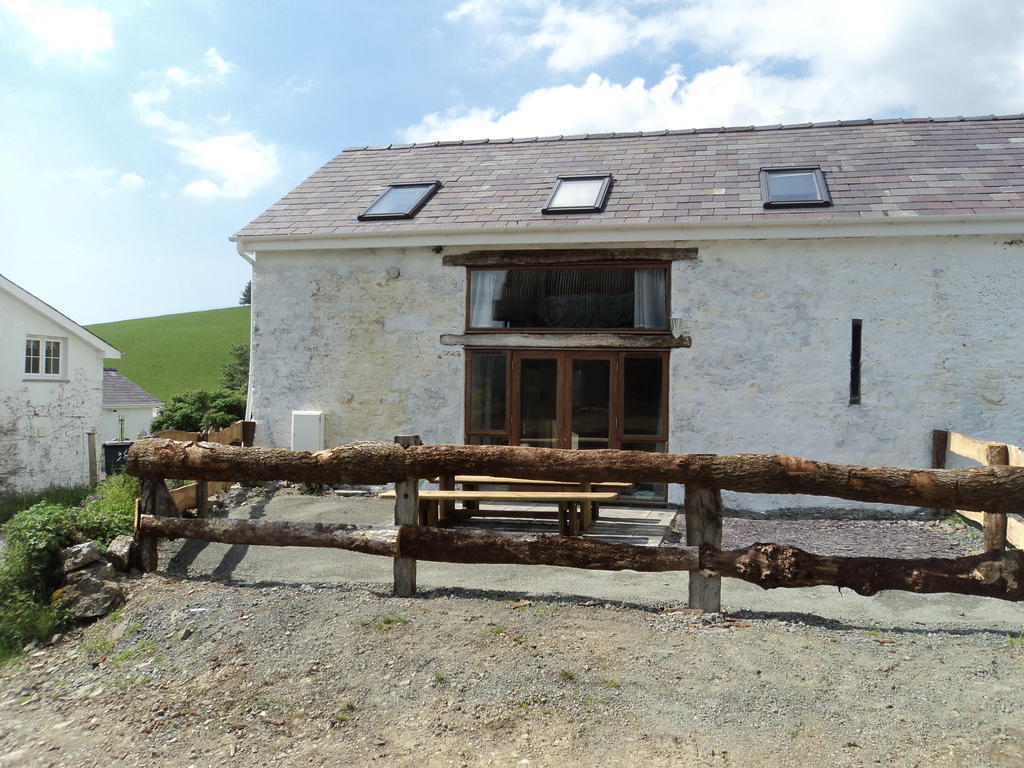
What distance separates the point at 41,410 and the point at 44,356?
1.46 meters

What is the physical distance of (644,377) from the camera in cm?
938

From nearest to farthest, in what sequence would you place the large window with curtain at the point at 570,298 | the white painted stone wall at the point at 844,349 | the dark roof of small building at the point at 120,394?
Result: the white painted stone wall at the point at 844,349 → the large window with curtain at the point at 570,298 → the dark roof of small building at the point at 120,394

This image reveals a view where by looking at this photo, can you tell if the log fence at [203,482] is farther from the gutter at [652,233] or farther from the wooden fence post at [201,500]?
the gutter at [652,233]

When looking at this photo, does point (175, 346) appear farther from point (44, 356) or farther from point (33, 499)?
point (33, 499)

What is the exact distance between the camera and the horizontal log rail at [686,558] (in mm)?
4336

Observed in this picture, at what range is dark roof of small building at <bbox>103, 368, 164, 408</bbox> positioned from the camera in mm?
29188

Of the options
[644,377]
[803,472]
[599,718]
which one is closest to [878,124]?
[644,377]

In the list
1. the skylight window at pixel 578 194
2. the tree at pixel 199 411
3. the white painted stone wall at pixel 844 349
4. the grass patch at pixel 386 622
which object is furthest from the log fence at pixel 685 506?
the tree at pixel 199 411

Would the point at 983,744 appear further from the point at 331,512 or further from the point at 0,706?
the point at 331,512

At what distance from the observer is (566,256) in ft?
31.3

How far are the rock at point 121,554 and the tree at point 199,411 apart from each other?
16937mm

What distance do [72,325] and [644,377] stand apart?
16600mm

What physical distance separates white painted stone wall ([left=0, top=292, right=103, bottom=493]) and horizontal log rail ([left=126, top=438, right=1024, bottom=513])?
49.0 ft

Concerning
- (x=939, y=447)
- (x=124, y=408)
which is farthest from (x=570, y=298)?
(x=124, y=408)
